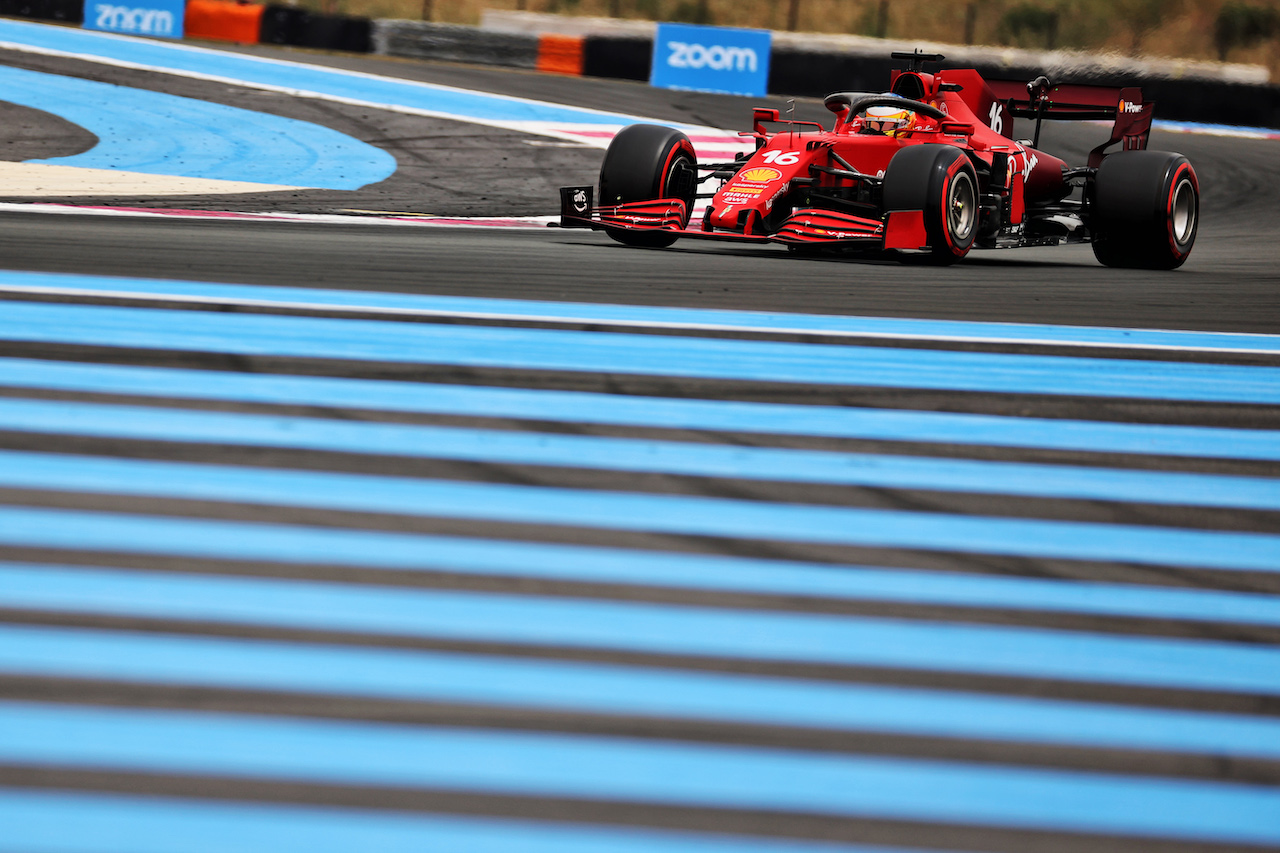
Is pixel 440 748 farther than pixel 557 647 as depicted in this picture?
No

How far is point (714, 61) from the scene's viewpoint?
75.6ft

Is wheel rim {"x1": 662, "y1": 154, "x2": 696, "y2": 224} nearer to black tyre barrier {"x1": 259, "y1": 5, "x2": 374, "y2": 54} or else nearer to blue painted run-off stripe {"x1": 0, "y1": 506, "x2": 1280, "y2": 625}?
blue painted run-off stripe {"x1": 0, "y1": 506, "x2": 1280, "y2": 625}

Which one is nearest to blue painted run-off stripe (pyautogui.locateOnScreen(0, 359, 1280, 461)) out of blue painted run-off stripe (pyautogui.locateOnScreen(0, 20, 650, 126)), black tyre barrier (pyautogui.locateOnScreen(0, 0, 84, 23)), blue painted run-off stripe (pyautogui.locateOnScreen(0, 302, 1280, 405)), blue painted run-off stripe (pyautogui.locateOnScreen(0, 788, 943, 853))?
blue painted run-off stripe (pyautogui.locateOnScreen(0, 302, 1280, 405))

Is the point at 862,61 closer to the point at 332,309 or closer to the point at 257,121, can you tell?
the point at 257,121

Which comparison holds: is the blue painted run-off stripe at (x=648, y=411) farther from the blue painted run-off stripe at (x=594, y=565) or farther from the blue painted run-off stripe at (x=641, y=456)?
the blue painted run-off stripe at (x=594, y=565)

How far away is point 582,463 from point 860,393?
1.19 meters

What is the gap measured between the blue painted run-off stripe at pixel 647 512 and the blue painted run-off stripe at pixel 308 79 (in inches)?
566

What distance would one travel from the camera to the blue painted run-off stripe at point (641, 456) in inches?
124

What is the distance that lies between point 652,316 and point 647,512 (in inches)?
91.3

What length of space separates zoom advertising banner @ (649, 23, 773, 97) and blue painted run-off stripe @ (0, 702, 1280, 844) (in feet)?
70.8

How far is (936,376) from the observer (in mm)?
4312

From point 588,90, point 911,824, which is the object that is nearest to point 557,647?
point 911,824

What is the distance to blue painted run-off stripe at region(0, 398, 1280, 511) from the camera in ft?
10.4

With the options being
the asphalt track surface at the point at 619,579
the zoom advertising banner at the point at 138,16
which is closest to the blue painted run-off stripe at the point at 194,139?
the zoom advertising banner at the point at 138,16
